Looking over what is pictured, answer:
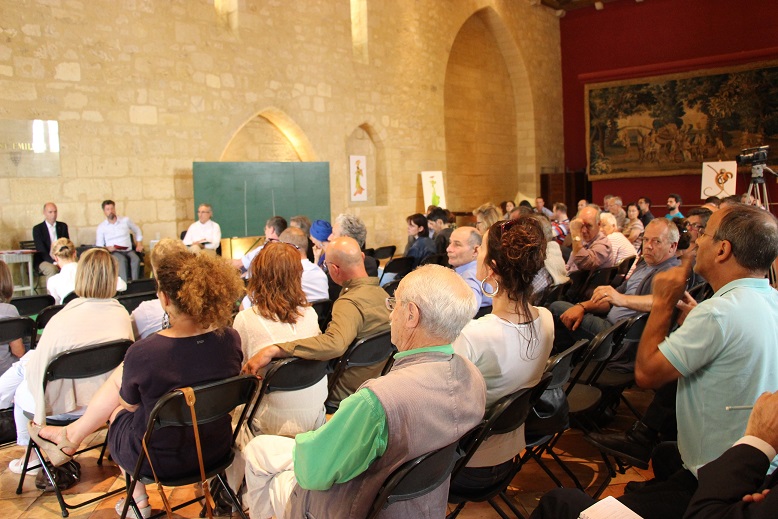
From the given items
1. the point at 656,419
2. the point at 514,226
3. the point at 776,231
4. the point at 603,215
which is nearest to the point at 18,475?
the point at 514,226

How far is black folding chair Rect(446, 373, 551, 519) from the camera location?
83.1 inches

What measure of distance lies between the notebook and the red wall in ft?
44.4

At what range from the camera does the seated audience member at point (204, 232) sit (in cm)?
952

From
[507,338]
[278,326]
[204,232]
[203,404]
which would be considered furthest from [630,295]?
[204,232]

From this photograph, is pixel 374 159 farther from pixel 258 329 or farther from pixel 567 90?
pixel 258 329

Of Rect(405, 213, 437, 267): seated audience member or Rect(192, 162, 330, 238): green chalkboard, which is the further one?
Rect(192, 162, 330, 238): green chalkboard

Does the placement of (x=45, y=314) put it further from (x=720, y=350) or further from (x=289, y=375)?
(x=720, y=350)

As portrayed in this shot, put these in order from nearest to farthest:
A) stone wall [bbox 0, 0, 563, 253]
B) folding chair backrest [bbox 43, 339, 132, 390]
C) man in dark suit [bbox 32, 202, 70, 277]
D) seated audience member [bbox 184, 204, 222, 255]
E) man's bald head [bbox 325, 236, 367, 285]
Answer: folding chair backrest [bbox 43, 339, 132, 390], man's bald head [bbox 325, 236, 367, 285], man in dark suit [bbox 32, 202, 70, 277], stone wall [bbox 0, 0, 563, 253], seated audience member [bbox 184, 204, 222, 255]

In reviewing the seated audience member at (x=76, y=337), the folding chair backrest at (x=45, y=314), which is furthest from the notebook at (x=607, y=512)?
the folding chair backrest at (x=45, y=314)

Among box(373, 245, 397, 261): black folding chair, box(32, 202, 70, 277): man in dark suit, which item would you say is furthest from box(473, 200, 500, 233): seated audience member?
box(32, 202, 70, 277): man in dark suit

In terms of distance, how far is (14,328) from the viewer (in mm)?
3467

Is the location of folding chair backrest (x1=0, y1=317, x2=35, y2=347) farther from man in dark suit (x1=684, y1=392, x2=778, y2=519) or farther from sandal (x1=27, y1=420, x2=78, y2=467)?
man in dark suit (x1=684, y1=392, x2=778, y2=519)

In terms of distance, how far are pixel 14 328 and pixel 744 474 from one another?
11.4 feet

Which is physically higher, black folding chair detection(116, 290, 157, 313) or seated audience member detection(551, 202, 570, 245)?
seated audience member detection(551, 202, 570, 245)
